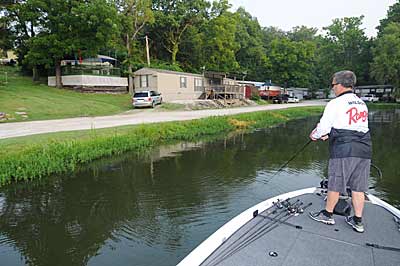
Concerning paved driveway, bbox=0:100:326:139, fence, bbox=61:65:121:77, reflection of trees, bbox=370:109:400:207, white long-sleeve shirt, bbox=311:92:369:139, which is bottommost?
reflection of trees, bbox=370:109:400:207

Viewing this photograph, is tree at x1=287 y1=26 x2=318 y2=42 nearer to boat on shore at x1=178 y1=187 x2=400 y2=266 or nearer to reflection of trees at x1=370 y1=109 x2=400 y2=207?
reflection of trees at x1=370 y1=109 x2=400 y2=207

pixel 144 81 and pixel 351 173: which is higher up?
pixel 144 81

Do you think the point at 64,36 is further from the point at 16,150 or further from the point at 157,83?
the point at 16,150

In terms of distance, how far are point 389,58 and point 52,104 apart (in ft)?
132

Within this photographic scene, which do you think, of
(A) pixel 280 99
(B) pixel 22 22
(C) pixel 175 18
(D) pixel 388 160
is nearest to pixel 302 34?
(A) pixel 280 99

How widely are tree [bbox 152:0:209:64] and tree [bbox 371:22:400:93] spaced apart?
23.9 m

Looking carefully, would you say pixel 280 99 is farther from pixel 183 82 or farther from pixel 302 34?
pixel 302 34

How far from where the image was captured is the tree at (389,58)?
3984 centimetres

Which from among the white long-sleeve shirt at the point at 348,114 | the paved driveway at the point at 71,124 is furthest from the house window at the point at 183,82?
the white long-sleeve shirt at the point at 348,114

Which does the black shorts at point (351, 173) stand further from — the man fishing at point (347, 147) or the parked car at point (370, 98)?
the parked car at point (370, 98)

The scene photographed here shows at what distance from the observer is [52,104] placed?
19688mm

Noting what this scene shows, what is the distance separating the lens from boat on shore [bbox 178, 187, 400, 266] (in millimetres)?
2406

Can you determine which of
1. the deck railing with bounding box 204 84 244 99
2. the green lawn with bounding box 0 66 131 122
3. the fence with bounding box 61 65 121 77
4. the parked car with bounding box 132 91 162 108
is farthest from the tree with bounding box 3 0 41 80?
the deck railing with bounding box 204 84 244 99

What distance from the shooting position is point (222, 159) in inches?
403
